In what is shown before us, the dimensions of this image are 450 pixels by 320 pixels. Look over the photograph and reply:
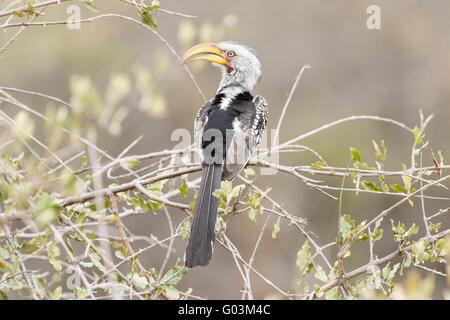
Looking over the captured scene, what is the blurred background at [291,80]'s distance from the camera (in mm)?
9258

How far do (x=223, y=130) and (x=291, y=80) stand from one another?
23.2 ft

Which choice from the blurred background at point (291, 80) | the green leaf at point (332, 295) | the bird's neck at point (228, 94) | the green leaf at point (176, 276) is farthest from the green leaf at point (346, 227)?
the blurred background at point (291, 80)

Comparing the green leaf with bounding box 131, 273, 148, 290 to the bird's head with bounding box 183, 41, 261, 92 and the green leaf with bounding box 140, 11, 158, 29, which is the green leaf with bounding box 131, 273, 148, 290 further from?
the bird's head with bounding box 183, 41, 261, 92

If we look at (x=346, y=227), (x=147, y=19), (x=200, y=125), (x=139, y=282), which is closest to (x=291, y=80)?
(x=200, y=125)

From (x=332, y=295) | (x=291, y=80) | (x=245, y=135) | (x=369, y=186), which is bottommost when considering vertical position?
(x=332, y=295)

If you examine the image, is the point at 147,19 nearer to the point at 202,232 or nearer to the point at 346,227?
the point at 202,232

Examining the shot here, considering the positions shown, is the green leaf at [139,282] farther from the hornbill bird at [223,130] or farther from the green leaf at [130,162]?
the hornbill bird at [223,130]

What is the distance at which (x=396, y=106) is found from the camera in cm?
1053

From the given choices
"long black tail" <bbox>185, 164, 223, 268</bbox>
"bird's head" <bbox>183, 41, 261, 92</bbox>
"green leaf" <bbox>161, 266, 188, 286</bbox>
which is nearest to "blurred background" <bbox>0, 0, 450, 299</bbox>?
"bird's head" <bbox>183, 41, 261, 92</bbox>

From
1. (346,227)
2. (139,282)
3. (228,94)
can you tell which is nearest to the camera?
(139,282)

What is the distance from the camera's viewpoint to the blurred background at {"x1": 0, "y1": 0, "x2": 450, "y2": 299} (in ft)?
30.4

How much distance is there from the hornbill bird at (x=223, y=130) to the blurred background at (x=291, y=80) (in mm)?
3792

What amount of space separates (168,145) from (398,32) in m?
4.82

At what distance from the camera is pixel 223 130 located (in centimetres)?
384
